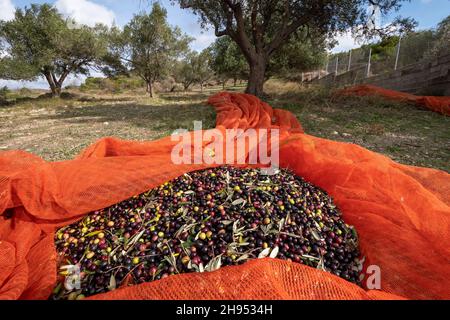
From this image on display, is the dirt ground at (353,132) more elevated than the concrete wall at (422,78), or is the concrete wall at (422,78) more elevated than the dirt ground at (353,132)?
the concrete wall at (422,78)

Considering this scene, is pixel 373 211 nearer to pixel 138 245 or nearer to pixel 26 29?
pixel 138 245

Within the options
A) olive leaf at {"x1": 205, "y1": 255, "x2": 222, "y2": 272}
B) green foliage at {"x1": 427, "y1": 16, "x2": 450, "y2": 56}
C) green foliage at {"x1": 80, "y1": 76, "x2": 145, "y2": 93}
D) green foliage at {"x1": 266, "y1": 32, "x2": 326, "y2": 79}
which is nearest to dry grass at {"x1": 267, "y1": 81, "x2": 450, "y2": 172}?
olive leaf at {"x1": 205, "y1": 255, "x2": 222, "y2": 272}

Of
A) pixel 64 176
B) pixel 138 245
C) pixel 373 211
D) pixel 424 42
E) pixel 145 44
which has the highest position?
pixel 145 44

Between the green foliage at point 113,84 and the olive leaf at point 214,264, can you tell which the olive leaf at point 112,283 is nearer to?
the olive leaf at point 214,264

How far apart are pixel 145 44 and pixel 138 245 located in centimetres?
2102

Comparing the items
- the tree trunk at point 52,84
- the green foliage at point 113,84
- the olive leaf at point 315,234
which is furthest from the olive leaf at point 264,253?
the green foliage at point 113,84

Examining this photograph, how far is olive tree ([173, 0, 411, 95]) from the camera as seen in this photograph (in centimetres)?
839

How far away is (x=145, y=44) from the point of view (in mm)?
19453

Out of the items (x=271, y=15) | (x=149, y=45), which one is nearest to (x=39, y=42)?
(x=149, y=45)

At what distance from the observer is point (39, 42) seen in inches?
675

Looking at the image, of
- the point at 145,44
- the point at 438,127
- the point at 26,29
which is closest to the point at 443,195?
the point at 438,127

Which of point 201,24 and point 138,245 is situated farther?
point 201,24

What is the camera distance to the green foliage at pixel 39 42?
16.7 m

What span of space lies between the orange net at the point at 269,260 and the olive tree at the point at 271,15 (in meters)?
7.46
